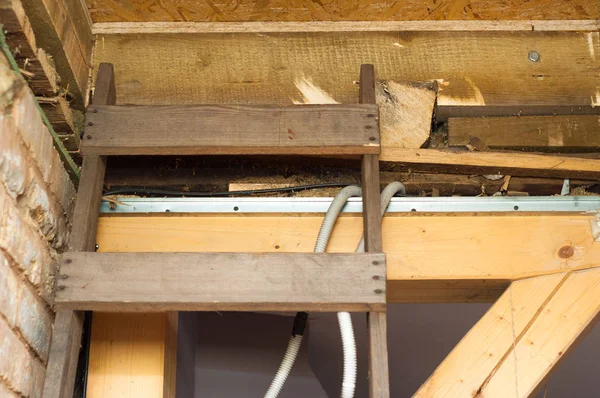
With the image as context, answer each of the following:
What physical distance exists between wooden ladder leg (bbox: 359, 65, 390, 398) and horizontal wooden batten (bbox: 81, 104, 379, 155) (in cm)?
6

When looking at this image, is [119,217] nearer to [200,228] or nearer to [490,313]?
[200,228]

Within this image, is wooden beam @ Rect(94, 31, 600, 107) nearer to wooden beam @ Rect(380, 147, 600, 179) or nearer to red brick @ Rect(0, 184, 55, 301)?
wooden beam @ Rect(380, 147, 600, 179)

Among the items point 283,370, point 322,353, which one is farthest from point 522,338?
point 322,353

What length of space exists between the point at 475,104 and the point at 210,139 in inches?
31.8

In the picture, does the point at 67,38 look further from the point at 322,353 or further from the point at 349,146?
the point at 322,353

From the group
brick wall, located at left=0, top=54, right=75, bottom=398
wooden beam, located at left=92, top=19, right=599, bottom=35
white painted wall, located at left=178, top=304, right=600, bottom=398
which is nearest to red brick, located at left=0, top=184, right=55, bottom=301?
brick wall, located at left=0, top=54, right=75, bottom=398

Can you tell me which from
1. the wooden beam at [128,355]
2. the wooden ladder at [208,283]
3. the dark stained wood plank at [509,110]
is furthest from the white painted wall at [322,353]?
the dark stained wood plank at [509,110]

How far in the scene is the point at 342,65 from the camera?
2.09 m

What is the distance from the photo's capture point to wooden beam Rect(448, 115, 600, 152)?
2.04 meters

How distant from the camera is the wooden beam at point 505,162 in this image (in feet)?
6.52

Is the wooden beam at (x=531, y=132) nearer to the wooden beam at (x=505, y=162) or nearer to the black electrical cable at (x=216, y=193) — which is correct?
the wooden beam at (x=505, y=162)

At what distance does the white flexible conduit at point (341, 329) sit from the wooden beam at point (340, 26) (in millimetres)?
521

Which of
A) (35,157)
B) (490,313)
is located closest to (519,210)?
(490,313)

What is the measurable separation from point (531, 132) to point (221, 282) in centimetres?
106
